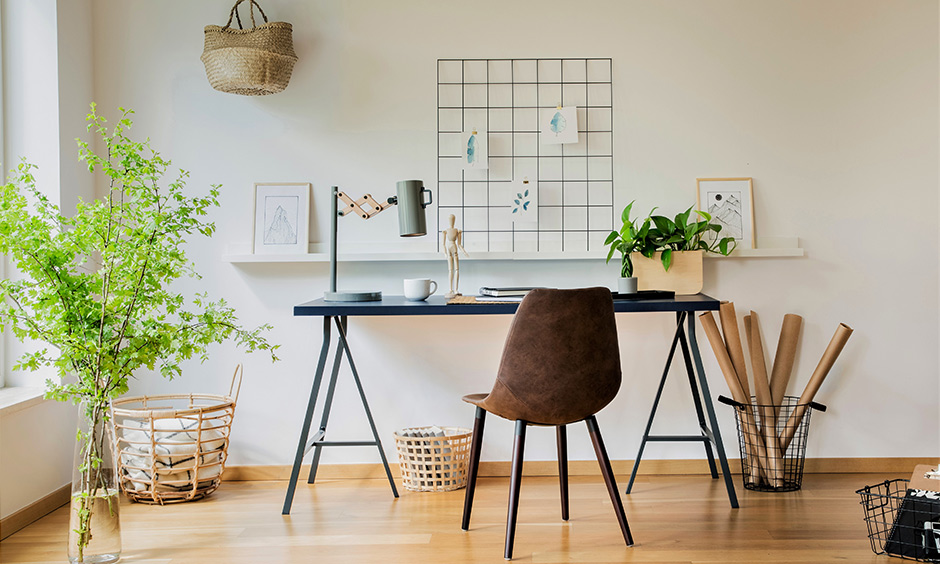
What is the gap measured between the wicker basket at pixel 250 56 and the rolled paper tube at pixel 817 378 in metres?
2.55

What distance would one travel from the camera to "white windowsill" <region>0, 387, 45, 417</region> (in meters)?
2.72

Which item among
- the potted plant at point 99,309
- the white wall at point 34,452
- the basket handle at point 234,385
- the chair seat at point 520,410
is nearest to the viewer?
the potted plant at point 99,309

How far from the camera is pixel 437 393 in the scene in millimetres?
3400

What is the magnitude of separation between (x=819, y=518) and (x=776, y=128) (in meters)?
1.67

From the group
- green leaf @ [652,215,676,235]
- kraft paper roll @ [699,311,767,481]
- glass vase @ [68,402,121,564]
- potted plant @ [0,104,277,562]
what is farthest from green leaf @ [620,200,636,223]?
glass vase @ [68,402,121,564]

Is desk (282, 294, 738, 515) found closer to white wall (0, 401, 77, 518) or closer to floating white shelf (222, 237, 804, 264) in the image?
floating white shelf (222, 237, 804, 264)

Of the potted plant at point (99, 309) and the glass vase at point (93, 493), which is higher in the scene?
the potted plant at point (99, 309)

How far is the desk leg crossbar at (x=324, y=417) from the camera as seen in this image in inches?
113

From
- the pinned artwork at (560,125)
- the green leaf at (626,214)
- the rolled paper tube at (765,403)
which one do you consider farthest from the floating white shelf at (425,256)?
the pinned artwork at (560,125)

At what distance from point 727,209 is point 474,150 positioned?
1.15 m

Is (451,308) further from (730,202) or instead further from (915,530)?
(915,530)

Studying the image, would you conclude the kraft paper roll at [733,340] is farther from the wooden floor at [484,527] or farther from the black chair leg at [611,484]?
the black chair leg at [611,484]

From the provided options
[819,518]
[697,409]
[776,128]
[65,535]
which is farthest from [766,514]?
[65,535]

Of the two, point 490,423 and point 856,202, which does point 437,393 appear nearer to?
point 490,423
